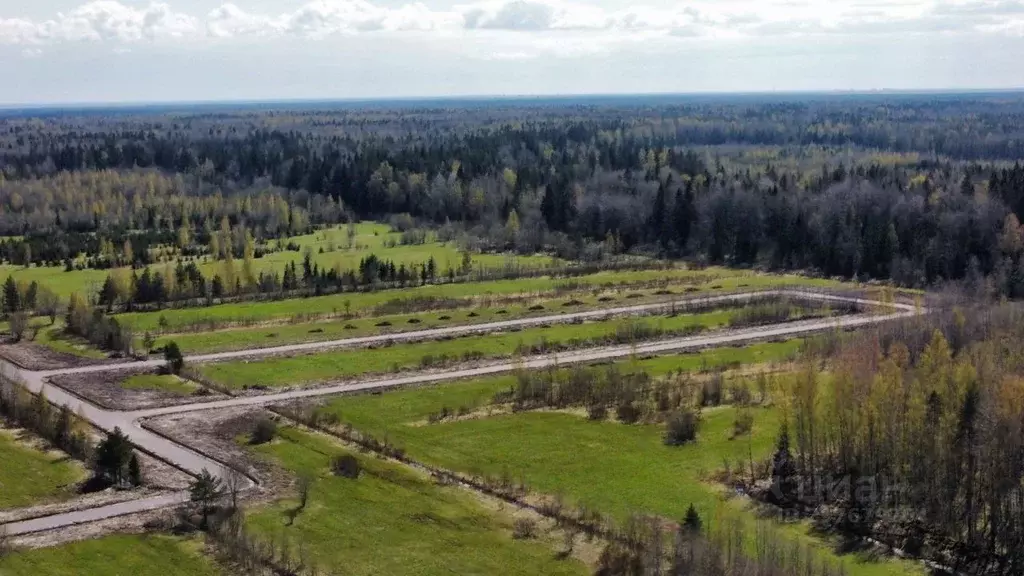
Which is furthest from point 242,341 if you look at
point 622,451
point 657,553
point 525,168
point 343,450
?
point 525,168

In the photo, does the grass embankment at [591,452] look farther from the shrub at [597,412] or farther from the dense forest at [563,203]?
the dense forest at [563,203]

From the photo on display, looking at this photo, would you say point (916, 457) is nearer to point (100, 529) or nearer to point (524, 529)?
point (524, 529)

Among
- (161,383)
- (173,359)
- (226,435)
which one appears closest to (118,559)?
(226,435)

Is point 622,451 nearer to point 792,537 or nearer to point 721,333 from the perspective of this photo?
point 792,537

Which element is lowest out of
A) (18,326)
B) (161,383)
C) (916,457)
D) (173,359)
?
(161,383)

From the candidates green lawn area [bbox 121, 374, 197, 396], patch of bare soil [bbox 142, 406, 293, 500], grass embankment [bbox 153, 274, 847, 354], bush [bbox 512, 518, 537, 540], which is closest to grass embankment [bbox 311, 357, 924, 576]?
bush [bbox 512, 518, 537, 540]
